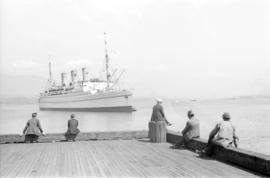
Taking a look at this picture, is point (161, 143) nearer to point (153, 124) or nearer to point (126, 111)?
point (153, 124)

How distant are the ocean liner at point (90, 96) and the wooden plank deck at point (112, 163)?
5871 centimetres

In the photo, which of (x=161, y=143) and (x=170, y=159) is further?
(x=161, y=143)

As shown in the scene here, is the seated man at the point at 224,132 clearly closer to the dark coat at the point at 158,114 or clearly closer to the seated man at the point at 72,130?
the dark coat at the point at 158,114

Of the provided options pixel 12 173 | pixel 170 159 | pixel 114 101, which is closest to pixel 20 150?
pixel 12 173

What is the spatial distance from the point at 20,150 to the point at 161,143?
416 cm

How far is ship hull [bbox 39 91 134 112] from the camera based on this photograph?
69.2 meters

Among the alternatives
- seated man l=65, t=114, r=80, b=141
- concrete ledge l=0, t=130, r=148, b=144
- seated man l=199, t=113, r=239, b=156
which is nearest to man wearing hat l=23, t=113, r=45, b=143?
concrete ledge l=0, t=130, r=148, b=144

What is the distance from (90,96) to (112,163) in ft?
216

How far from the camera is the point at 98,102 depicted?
71.8 meters

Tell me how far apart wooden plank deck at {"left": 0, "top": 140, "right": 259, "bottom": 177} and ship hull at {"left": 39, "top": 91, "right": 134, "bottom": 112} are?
193ft

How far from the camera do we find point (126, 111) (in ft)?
230

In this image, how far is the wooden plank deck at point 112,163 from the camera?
636 cm

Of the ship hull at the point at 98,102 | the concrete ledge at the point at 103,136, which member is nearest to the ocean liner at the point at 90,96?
the ship hull at the point at 98,102

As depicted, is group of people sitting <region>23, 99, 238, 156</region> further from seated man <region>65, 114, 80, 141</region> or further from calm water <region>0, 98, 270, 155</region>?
calm water <region>0, 98, 270, 155</region>
